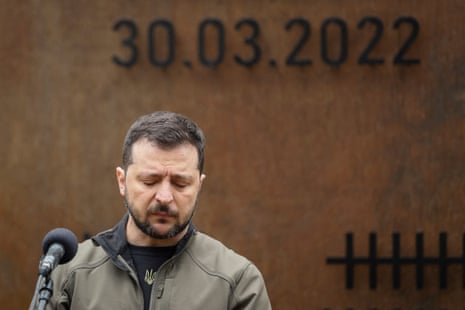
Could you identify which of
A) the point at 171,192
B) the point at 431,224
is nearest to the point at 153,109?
the point at 431,224

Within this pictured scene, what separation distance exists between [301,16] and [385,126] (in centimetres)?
65

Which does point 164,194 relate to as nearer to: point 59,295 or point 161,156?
point 161,156

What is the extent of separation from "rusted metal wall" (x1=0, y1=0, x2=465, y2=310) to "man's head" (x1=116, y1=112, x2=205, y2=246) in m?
1.76

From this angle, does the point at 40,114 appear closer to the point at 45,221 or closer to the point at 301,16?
the point at 45,221

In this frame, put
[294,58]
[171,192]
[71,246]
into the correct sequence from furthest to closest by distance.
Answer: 1. [294,58]
2. [171,192]
3. [71,246]

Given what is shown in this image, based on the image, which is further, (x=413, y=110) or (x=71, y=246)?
(x=413, y=110)

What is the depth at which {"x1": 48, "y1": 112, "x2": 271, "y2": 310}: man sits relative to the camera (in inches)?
110

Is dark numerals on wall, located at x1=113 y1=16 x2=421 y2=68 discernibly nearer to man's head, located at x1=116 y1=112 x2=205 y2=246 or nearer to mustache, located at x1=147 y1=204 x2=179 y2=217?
man's head, located at x1=116 y1=112 x2=205 y2=246

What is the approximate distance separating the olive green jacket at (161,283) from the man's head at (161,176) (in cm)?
9

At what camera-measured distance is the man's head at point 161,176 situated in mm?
2799

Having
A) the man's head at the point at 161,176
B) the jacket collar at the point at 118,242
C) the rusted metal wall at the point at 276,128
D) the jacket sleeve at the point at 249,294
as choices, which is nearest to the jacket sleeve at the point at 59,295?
the jacket collar at the point at 118,242

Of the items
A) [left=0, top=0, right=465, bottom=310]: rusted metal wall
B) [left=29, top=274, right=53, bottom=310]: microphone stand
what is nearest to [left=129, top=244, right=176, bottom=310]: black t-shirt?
[left=29, top=274, right=53, bottom=310]: microphone stand

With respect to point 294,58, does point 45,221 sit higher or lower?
lower

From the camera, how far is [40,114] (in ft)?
15.3
